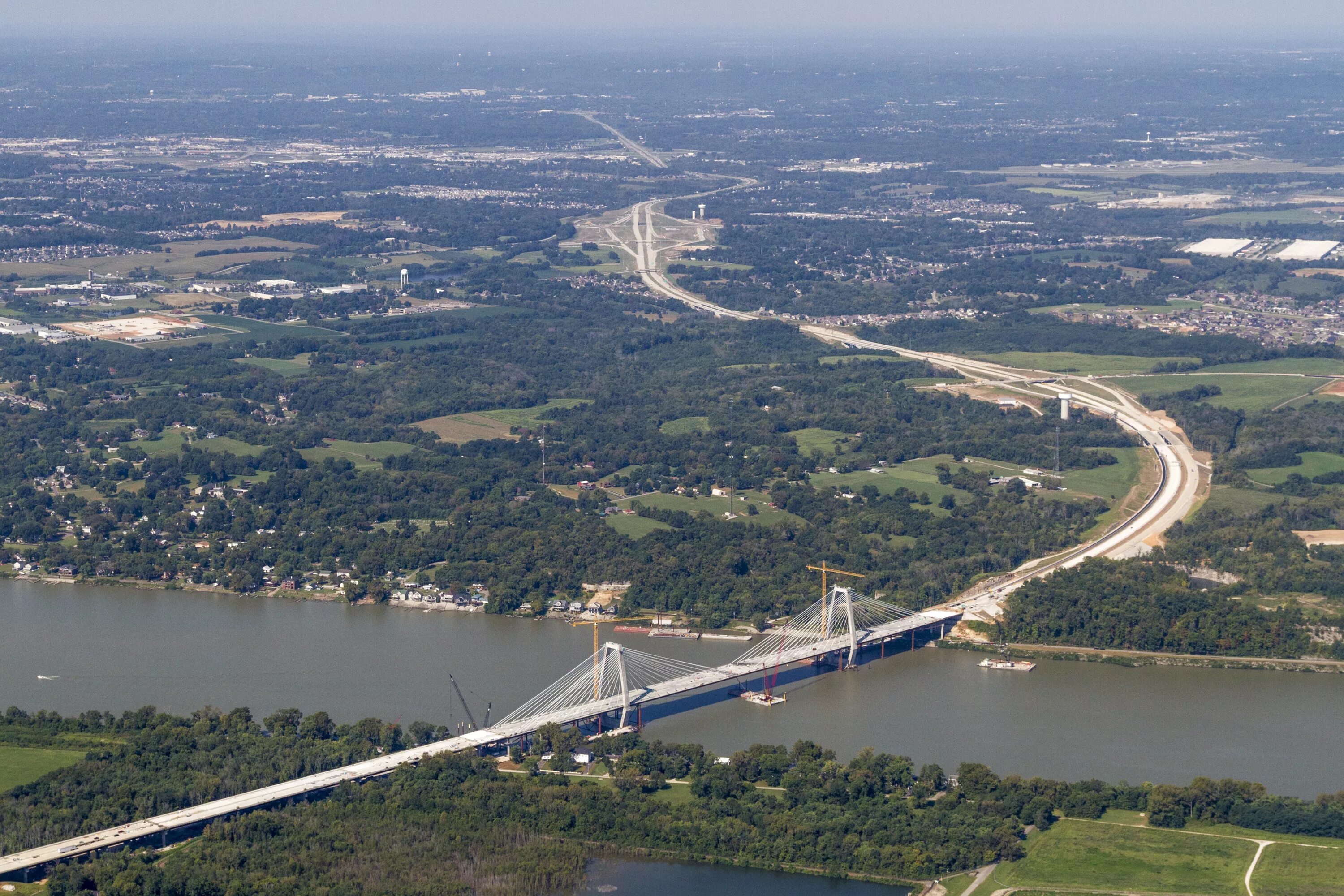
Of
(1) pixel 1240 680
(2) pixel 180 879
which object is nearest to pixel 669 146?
(1) pixel 1240 680

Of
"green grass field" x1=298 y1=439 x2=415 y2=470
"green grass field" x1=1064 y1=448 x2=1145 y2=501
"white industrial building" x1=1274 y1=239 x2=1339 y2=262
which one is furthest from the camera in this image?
"white industrial building" x1=1274 y1=239 x2=1339 y2=262

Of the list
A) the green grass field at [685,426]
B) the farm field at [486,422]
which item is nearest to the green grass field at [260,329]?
the farm field at [486,422]

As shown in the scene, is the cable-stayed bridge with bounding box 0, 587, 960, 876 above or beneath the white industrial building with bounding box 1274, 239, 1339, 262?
beneath

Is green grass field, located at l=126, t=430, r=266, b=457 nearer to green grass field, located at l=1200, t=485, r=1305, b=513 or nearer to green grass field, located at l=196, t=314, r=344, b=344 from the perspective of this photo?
green grass field, located at l=196, t=314, r=344, b=344

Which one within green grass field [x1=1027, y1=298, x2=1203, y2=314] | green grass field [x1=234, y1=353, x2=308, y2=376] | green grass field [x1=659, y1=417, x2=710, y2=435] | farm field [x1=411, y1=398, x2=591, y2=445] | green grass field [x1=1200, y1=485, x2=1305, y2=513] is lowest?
farm field [x1=411, y1=398, x2=591, y2=445]

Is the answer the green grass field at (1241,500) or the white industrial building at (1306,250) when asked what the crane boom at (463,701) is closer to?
the green grass field at (1241,500)

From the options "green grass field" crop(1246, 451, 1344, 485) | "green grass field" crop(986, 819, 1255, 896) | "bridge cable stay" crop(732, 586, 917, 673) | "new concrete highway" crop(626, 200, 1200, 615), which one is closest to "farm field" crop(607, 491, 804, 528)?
"new concrete highway" crop(626, 200, 1200, 615)

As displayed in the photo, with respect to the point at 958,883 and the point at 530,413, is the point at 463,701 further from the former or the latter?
the point at 530,413
